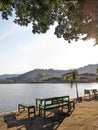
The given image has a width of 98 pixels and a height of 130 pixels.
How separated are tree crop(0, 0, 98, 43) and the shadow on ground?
222 inches

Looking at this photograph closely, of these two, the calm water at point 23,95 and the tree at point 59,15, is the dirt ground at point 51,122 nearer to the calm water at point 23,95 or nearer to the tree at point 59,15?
the tree at point 59,15

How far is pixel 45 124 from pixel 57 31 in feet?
20.3

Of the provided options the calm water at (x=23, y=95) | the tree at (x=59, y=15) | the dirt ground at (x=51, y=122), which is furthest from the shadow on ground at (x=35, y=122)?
the calm water at (x=23, y=95)

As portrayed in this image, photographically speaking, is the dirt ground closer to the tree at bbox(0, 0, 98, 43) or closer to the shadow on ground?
the shadow on ground

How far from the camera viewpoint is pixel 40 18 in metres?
12.4

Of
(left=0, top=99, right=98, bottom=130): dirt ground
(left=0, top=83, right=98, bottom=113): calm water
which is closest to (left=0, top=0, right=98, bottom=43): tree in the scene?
(left=0, top=99, right=98, bottom=130): dirt ground

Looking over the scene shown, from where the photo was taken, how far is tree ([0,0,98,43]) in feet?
35.3

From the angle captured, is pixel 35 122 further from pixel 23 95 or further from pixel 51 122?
pixel 23 95

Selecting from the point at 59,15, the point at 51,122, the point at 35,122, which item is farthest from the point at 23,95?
the point at 59,15

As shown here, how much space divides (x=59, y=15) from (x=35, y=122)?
721cm

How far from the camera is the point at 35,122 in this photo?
14352 millimetres

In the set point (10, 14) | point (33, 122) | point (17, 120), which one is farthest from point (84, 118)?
point (10, 14)

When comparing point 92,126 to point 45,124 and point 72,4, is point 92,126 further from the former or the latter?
point 72,4

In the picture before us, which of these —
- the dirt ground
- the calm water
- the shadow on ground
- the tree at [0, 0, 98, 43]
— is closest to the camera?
the tree at [0, 0, 98, 43]
